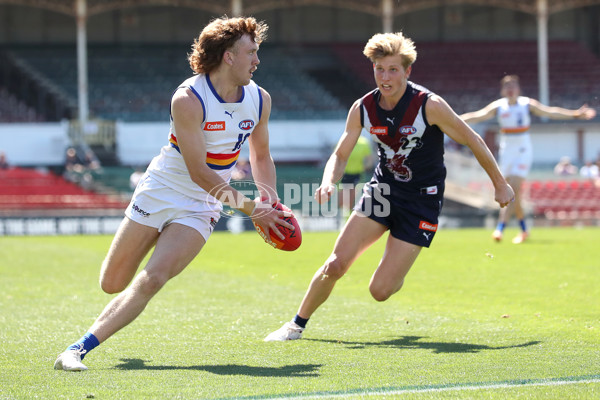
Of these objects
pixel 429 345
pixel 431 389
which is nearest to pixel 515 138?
pixel 429 345

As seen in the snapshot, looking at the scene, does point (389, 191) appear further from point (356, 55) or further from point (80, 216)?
point (356, 55)

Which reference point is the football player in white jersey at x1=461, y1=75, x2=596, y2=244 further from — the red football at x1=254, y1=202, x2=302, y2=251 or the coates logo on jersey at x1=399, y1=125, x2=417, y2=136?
the red football at x1=254, y1=202, x2=302, y2=251

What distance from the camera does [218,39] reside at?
5.86 meters

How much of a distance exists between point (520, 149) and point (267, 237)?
948 centimetres

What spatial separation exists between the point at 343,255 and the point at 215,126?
1.46 metres

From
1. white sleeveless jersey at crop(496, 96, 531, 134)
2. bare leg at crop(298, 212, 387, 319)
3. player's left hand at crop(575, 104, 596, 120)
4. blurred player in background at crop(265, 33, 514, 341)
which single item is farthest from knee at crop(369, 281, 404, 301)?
white sleeveless jersey at crop(496, 96, 531, 134)

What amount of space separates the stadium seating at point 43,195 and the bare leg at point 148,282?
1888cm

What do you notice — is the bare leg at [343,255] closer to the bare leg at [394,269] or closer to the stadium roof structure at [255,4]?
the bare leg at [394,269]

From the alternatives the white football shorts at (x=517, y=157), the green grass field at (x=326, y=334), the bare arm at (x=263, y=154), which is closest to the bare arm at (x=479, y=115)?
the white football shorts at (x=517, y=157)

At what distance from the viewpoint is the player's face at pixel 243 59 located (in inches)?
231

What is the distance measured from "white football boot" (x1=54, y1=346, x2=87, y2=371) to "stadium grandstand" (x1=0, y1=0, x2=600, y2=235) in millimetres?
19320

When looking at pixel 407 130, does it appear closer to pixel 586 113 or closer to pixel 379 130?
pixel 379 130

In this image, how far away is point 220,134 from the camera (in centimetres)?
593

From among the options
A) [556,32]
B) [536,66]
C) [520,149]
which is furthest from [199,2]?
[520,149]
